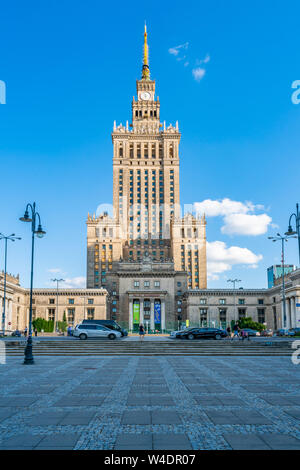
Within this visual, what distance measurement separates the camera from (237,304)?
108688 mm

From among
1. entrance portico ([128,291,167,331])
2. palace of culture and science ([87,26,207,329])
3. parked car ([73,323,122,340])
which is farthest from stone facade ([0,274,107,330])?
parked car ([73,323,122,340])

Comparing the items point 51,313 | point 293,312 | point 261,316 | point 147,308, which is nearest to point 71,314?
point 51,313

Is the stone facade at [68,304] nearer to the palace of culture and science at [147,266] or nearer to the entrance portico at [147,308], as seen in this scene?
the palace of culture and science at [147,266]

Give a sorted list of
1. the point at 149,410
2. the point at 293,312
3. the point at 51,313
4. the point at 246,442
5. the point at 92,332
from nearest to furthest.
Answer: the point at 246,442
the point at 149,410
the point at 92,332
the point at 293,312
the point at 51,313

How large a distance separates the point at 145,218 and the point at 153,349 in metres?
111

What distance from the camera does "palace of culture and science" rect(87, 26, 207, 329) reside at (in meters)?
132

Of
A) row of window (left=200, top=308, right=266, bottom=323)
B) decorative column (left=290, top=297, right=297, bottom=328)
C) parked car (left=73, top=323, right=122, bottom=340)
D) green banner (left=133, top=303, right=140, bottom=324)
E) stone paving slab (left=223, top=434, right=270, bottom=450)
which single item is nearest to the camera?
stone paving slab (left=223, top=434, right=270, bottom=450)

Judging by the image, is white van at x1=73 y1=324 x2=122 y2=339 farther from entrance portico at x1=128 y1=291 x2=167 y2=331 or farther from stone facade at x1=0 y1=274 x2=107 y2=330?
stone facade at x1=0 y1=274 x2=107 y2=330

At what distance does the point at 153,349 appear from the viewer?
32219 mm

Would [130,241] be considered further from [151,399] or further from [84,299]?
[151,399]

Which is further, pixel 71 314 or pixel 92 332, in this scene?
pixel 71 314

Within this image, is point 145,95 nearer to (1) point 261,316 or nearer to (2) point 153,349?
(1) point 261,316

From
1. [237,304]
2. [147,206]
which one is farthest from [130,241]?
[237,304]
